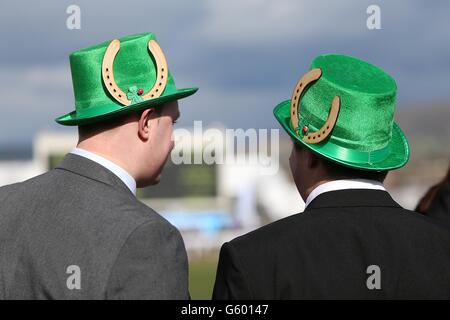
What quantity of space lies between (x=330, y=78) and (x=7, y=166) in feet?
156

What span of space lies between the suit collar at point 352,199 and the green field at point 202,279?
1250 cm

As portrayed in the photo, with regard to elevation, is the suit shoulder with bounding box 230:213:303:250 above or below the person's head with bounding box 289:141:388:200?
→ below

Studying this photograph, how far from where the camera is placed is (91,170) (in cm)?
291

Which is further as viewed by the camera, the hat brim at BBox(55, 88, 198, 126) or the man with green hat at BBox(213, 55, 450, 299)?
the hat brim at BBox(55, 88, 198, 126)

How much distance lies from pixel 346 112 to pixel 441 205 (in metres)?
1.85

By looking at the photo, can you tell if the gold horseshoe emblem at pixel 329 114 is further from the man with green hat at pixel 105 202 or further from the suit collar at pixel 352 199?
the man with green hat at pixel 105 202

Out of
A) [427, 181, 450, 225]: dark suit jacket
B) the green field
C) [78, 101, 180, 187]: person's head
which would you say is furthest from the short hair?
the green field

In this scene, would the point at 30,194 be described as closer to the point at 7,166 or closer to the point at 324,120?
the point at 324,120

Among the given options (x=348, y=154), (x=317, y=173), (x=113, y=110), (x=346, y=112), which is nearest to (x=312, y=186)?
(x=317, y=173)

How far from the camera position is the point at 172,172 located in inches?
1310

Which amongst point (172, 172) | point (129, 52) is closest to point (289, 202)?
point (172, 172)

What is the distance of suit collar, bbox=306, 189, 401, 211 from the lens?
2.89 metres

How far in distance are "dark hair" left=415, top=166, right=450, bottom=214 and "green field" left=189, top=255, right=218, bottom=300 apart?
35.2ft

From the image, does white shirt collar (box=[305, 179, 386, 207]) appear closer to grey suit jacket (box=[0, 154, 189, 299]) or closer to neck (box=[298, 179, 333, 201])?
neck (box=[298, 179, 333, 201])
